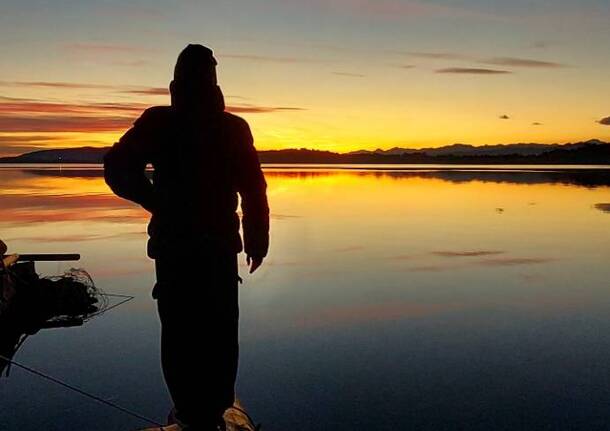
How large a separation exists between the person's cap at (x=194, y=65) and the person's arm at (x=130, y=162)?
0.44 metres

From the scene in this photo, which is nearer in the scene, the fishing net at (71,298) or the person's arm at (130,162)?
the person's arm at (130,162)

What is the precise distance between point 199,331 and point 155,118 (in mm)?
1633

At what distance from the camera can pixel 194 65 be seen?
4656 millimetres

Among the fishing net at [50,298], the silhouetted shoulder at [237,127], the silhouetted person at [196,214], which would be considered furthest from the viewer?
the fishing net at [50,298]

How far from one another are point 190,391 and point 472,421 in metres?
5.34

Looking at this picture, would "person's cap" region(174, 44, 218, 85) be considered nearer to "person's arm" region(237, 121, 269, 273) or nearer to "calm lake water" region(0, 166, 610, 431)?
"person's arm" region(237, 121, 269, 273)

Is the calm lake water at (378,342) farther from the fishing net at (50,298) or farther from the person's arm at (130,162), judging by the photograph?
the fishing net at (50,298)

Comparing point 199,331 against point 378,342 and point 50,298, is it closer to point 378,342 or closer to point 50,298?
point 378,342

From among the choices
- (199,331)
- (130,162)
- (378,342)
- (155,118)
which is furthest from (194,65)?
(378,342)

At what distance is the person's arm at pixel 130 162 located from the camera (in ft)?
14.7

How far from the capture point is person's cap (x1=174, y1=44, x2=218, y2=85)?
4.66 meters

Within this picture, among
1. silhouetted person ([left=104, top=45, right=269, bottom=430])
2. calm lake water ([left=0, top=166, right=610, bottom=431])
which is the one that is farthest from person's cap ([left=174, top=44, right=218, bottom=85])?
calm lake water ([left=0, top=166, right=610, bottom=431])

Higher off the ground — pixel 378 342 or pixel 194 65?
pixel 194 65

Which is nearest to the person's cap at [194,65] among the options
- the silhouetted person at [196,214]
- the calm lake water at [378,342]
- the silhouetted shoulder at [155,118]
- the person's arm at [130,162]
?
the silhouetted person at [196,214]
